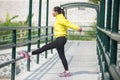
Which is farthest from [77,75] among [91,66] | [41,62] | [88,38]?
[88,38]

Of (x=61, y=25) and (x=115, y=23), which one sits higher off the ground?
(x=115, y=23)

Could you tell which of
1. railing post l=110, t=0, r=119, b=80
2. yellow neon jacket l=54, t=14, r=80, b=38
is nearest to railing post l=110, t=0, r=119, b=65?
railing post l=110, t=0, r=119, b=80

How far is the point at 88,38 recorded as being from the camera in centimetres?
2992

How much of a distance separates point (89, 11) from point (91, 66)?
27433 mm

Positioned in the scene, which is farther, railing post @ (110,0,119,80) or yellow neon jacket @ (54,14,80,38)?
yellow neon jacket @ (54,14,80,38)

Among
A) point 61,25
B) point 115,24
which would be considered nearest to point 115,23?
point 115,24

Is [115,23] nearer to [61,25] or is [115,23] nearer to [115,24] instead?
[115,24]

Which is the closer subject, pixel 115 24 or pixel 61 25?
pixel 115 24

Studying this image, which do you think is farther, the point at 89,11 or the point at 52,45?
the point at 89,11

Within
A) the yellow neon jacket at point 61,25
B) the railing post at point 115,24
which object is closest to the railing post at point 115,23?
the railing post at point 115,24

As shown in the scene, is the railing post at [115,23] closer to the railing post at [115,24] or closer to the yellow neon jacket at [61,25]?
the railing post at [115,24]

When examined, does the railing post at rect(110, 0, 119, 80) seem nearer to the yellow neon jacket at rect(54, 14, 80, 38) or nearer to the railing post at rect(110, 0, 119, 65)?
the railing post at rect(110, 0, 119, 65)

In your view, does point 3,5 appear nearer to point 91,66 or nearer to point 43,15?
point 43,15

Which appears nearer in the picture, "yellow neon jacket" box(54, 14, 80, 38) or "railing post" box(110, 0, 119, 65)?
"railing post" box(110, 0, 119, 65)
